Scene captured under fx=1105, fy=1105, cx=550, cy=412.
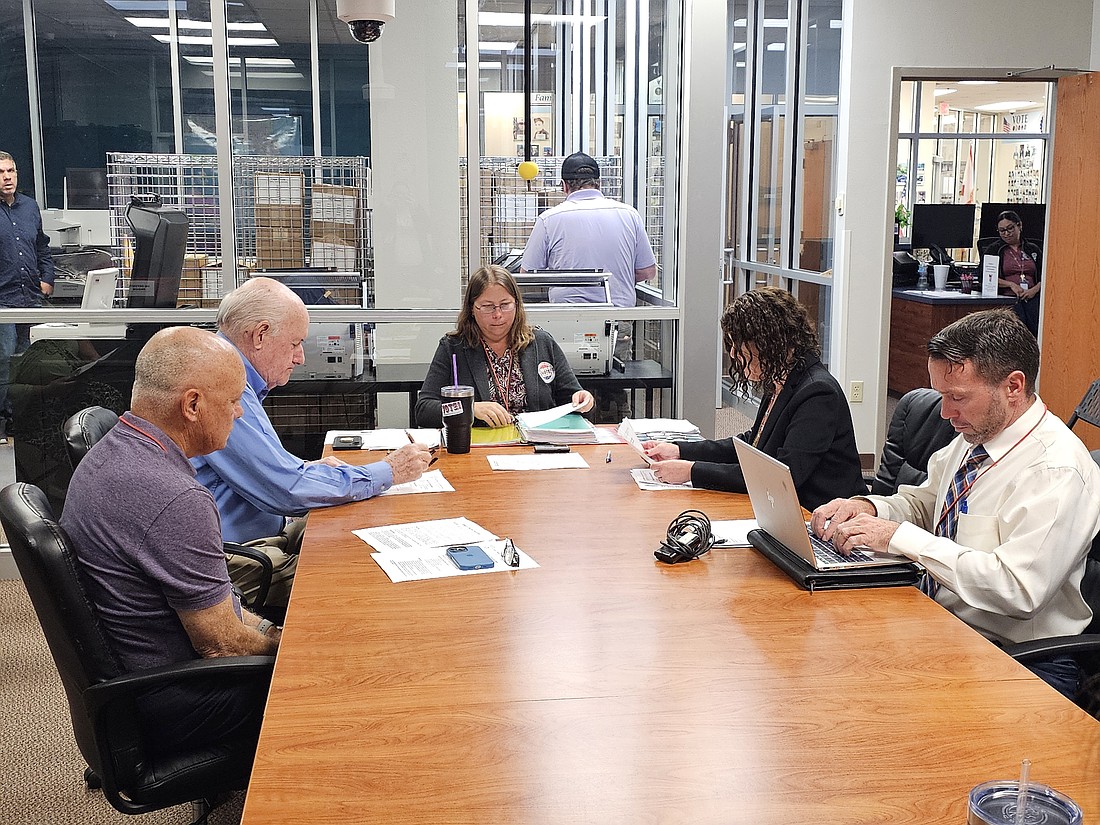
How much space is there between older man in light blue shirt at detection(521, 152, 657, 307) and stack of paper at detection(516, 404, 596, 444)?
142cm

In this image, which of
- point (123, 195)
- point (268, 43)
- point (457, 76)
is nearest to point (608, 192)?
point (457, 76)

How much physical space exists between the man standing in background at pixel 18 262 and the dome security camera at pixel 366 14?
1.88 meters

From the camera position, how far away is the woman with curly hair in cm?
304

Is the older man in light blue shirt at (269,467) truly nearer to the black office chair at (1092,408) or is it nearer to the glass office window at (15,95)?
the glass office window at (15,95)

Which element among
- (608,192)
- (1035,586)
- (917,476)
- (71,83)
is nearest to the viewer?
(1035,586)

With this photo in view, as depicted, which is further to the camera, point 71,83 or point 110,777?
point 71,83

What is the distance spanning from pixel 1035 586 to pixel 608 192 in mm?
3434

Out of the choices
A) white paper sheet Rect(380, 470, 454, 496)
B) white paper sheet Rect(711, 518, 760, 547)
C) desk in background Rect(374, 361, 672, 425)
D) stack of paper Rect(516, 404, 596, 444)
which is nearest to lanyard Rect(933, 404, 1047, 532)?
white paper sheet Rect(711, 518, 760, 547)

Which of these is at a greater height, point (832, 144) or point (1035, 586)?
point (832, 144)

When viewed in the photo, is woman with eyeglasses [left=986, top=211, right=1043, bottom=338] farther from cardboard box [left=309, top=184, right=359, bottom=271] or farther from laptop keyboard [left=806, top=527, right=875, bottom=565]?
laptop keyboard [left=806, top=527, right=875, bottom=565]

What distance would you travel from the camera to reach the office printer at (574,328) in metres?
5.06

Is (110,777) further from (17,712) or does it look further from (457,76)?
(457,76)

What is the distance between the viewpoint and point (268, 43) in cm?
485

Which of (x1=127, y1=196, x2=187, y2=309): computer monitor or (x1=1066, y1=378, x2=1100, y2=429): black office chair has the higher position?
(x1=127, y1=196, x2=187, y2=309): computer monitor
